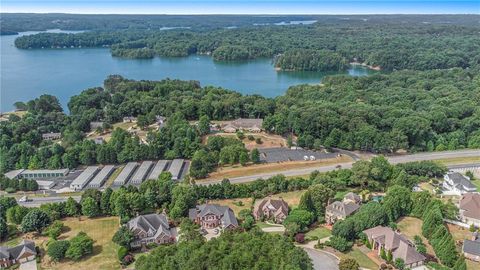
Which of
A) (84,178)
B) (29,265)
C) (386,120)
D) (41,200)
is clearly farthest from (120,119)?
(386,120)

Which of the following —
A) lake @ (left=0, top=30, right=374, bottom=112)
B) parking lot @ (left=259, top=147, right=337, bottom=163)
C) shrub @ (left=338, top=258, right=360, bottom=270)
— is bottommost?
parking lot @ (left=259, top=147, right=337, bottom=163)

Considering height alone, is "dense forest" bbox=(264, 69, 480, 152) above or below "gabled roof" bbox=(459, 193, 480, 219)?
above

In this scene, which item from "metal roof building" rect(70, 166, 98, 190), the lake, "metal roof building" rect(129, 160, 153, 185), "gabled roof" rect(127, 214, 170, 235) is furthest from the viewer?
the lake

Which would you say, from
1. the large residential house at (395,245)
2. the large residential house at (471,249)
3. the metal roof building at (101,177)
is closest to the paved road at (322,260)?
the large residential house at (395,245)

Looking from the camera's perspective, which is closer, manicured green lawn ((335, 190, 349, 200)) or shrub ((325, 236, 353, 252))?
shrub ((325, 236, 353, 252))

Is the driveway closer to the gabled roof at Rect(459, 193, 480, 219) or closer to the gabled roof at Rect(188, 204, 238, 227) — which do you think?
the gabled roof at Rect(188, 204, 238, 227)

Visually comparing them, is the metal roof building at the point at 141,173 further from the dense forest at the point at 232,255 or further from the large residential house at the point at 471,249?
the large residential house at the point at 471,249

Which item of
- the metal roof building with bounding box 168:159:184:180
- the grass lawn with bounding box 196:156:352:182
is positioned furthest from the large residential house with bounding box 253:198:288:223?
the metal roof building with bounding box 168:159:184:180
